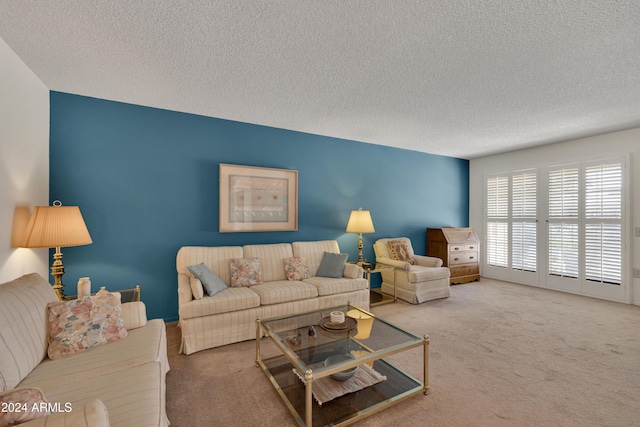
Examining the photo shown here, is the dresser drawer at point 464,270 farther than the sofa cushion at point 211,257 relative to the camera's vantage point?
Yes

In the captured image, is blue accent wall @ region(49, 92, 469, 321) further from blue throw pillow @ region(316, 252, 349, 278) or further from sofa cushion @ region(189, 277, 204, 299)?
sofa cushion @ region(189, 277, 204, 299)

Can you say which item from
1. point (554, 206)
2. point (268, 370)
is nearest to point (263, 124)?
point (268, 370)

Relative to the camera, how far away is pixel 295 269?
3738 millimetres

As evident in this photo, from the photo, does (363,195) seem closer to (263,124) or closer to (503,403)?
(263,124)

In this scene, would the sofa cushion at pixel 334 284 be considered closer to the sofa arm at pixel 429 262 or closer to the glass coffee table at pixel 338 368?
the glass coffee table at pixel 338 368

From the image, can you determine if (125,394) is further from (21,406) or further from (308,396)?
(308,396)

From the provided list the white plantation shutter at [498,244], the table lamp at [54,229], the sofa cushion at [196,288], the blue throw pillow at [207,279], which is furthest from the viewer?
the white plantation shutter at [498,244]

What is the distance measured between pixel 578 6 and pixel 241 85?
257 centimetres

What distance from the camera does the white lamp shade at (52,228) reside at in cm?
224

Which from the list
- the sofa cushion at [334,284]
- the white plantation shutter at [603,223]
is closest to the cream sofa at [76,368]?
the sofa cushion at [334,284]

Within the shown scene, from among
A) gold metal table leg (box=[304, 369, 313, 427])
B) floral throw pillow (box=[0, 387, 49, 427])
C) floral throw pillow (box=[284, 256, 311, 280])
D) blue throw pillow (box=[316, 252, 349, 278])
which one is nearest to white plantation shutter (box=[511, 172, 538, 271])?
blue throw pillow (box=[316, 252, 349, 278])

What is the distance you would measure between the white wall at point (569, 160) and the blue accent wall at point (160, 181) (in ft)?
10.1

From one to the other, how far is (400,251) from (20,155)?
4.81 m

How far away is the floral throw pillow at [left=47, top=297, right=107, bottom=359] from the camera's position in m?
1.75
